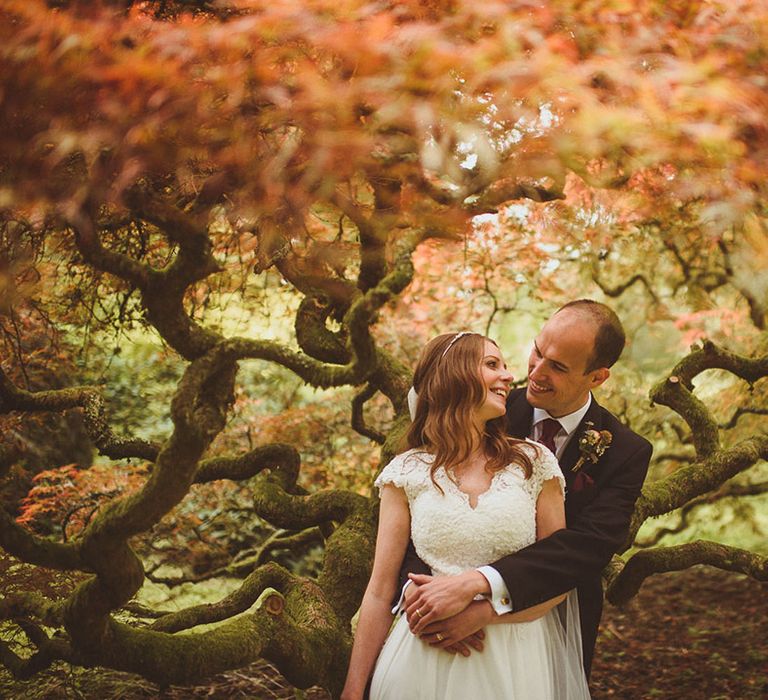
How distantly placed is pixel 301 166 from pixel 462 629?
1.36 m

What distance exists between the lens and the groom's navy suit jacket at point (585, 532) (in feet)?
7.07

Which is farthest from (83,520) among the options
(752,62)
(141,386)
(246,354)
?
(752,62)

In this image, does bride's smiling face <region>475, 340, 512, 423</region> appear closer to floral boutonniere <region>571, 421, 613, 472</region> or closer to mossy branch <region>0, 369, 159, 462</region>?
floral boutonniere <region>571, 421, 613, 472</region>

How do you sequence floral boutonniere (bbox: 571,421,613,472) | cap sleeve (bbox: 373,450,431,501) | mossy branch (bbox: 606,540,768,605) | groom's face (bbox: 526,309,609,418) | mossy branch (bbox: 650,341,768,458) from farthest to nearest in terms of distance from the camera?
mossy branch (bbox: 650,341,768,458) → mossy branch (bbox: 606,540,768,605) → groom's face (bbox: 526,309,609,418) → floral boutonniere (bbox: 571,421,613,472) → cap sleeve (bbox: 373,450,431,501)

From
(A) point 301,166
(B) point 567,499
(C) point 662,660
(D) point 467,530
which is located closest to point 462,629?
(D) point 467,530

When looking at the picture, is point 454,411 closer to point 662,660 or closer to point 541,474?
point 541,474

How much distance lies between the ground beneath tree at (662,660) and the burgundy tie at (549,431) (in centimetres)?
188

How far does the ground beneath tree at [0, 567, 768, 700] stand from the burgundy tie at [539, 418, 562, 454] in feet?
6.16

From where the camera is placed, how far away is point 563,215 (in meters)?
4.86

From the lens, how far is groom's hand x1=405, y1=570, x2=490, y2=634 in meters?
2.12

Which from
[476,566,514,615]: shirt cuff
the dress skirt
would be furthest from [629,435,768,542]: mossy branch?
[476,566,514,615]: shirt cuff

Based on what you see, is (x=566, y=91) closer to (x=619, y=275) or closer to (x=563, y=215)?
(x=563, y=215)

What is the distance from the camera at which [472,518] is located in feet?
7.32

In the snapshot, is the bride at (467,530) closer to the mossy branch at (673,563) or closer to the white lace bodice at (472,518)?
the white lace bodice at (472,518)
